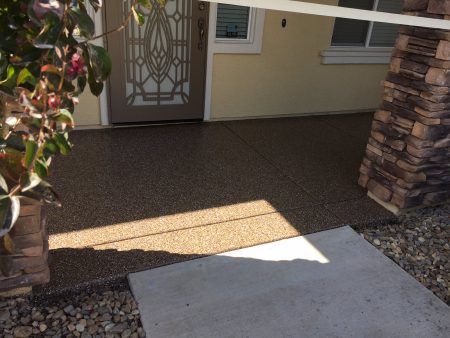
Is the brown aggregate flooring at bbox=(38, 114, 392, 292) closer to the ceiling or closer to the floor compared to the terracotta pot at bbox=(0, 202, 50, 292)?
closer to the floor

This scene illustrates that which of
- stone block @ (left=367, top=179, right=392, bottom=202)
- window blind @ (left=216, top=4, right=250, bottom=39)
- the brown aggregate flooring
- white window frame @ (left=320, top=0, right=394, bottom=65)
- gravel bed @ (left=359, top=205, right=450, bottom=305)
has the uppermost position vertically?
window blind @ (left=216, top=4, right=250, bottom=39)

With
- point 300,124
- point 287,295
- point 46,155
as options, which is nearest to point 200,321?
point 287,295

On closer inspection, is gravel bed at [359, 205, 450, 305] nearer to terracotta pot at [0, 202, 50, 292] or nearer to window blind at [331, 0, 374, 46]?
terracotta pot at [0, 202, 50, 292]

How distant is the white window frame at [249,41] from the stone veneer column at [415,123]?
2.03m

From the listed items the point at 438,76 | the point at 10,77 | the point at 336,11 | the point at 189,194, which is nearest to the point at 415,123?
the point at 438,76

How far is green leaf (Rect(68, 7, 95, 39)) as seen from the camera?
117cm

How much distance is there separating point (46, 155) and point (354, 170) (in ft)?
10.8

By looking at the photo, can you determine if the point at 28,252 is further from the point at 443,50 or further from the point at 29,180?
the point at 443,50

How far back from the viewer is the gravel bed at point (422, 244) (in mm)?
2604

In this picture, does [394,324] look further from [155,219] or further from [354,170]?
[354,170]

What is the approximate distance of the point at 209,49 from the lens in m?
4.53

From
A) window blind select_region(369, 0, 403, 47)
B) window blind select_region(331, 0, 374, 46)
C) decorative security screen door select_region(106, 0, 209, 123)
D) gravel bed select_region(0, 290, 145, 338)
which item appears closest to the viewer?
gravel bed select_region(0, 290, 145, 338)

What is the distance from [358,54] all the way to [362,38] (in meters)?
0.28

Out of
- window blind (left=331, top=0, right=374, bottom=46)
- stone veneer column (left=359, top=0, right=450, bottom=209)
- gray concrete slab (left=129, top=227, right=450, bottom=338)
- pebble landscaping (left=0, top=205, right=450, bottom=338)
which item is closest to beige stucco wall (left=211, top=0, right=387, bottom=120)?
window blind (left=331, top=0, right=374, bottom=46)
